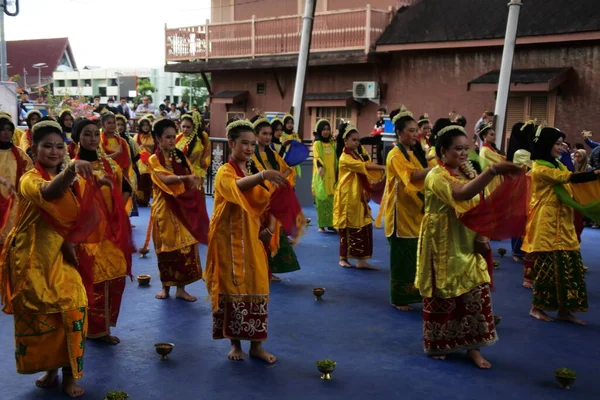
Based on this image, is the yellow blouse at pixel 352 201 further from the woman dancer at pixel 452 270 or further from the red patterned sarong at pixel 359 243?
the woman dancer at pixel 452 270

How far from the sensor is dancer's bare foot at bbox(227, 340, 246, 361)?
4285mm

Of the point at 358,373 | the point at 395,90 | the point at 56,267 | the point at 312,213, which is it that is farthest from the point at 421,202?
the point at 395,90

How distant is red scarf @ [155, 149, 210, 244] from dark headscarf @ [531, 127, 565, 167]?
8.73ft

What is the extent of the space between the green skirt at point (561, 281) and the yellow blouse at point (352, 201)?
7.50 ft

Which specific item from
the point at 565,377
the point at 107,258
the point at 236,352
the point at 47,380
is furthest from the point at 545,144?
the point at 47,380

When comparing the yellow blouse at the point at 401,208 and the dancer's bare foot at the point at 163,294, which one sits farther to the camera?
the dancer's bare foot at the point at 163,294

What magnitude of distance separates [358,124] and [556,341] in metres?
13.0

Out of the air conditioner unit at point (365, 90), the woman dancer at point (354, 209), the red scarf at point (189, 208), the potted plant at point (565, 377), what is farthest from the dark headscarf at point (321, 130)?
the air conditioner unit at point (365, 90)

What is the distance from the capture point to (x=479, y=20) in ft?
49.0

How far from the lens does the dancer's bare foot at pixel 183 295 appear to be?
18.8 ft

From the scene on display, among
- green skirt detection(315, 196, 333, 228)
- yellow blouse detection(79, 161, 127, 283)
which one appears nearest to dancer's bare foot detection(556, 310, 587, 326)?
yellow blouse detection(79, 161, 127, 283)

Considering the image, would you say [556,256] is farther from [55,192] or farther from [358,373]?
[55,192]

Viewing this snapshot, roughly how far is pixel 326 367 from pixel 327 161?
5675mm

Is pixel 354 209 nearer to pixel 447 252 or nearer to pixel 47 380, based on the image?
pixel 447 252
